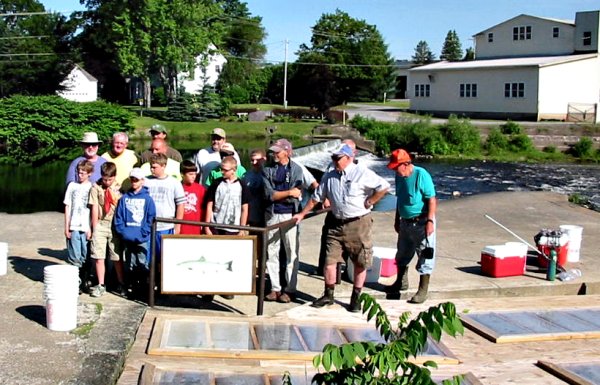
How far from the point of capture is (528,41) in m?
59.2

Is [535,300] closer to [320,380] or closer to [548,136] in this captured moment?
[320,380]

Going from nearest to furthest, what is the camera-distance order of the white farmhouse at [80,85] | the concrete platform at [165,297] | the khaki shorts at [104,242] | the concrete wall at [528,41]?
the concrete platform at [165,297]
the khaki shorts at [104,242]
the concrete wall at [528,41]
the white farmhouse at [80,85]

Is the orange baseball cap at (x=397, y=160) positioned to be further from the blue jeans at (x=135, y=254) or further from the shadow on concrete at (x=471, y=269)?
the blue jeans at (x=135, y=254)

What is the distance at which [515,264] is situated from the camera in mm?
10312

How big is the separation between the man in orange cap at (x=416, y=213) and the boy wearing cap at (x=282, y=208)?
107cm

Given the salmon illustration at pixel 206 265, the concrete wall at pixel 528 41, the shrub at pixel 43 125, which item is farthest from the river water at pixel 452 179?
the concrete wall at pixel 528 41

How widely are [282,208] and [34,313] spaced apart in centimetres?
274

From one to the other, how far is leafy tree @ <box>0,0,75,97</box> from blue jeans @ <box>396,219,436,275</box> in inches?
2148

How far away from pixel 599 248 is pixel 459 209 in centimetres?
419

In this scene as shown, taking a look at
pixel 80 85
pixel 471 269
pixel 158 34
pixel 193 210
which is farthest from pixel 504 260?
pixel 80 85

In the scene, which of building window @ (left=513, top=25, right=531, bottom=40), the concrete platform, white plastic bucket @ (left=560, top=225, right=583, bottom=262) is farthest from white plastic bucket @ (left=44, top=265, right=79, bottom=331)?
building window @ (left=513, top=25, right=531, bottom=40)

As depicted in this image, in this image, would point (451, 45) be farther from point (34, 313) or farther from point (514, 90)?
point (34, 313)

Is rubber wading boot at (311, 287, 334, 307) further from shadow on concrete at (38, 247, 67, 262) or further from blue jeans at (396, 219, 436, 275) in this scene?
shadow on concrete at (38, 247, 67, 262)

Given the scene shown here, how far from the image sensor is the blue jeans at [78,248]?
8.72 meters
